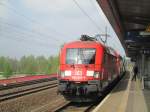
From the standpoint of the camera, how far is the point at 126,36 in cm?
2786

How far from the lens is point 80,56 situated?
58.6ft

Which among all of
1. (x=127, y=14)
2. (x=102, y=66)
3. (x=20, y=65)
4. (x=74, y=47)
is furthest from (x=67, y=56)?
(x=20, y=65)

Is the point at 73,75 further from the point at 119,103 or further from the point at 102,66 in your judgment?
the point at 119,103

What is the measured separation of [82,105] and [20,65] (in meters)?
140

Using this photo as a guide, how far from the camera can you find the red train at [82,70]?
16938mm

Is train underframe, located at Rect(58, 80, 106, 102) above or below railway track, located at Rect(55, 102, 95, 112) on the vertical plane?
above

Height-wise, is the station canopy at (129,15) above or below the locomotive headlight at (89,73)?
above

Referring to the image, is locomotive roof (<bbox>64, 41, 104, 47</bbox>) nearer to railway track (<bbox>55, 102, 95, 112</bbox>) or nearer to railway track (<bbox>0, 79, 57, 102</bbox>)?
railway track (<bbox>55, 102, 95, 112</bbox>)

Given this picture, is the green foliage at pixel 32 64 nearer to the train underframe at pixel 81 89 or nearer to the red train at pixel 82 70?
the red train at pixel 82 70

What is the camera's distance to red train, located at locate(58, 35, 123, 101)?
667 inches

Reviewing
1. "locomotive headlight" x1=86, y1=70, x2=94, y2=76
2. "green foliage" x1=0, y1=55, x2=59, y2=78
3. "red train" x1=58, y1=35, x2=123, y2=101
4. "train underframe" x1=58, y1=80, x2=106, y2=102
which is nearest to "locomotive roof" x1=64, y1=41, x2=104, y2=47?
"red train" x1=58, y1=35, x2=123, y2=101

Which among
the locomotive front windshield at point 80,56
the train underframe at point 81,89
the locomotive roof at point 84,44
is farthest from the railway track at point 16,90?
the locomotive roof at point 84,44

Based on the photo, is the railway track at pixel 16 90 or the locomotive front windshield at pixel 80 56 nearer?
the locomotive front windshield at pixel 80 56

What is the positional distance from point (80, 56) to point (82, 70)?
2.76 ft
